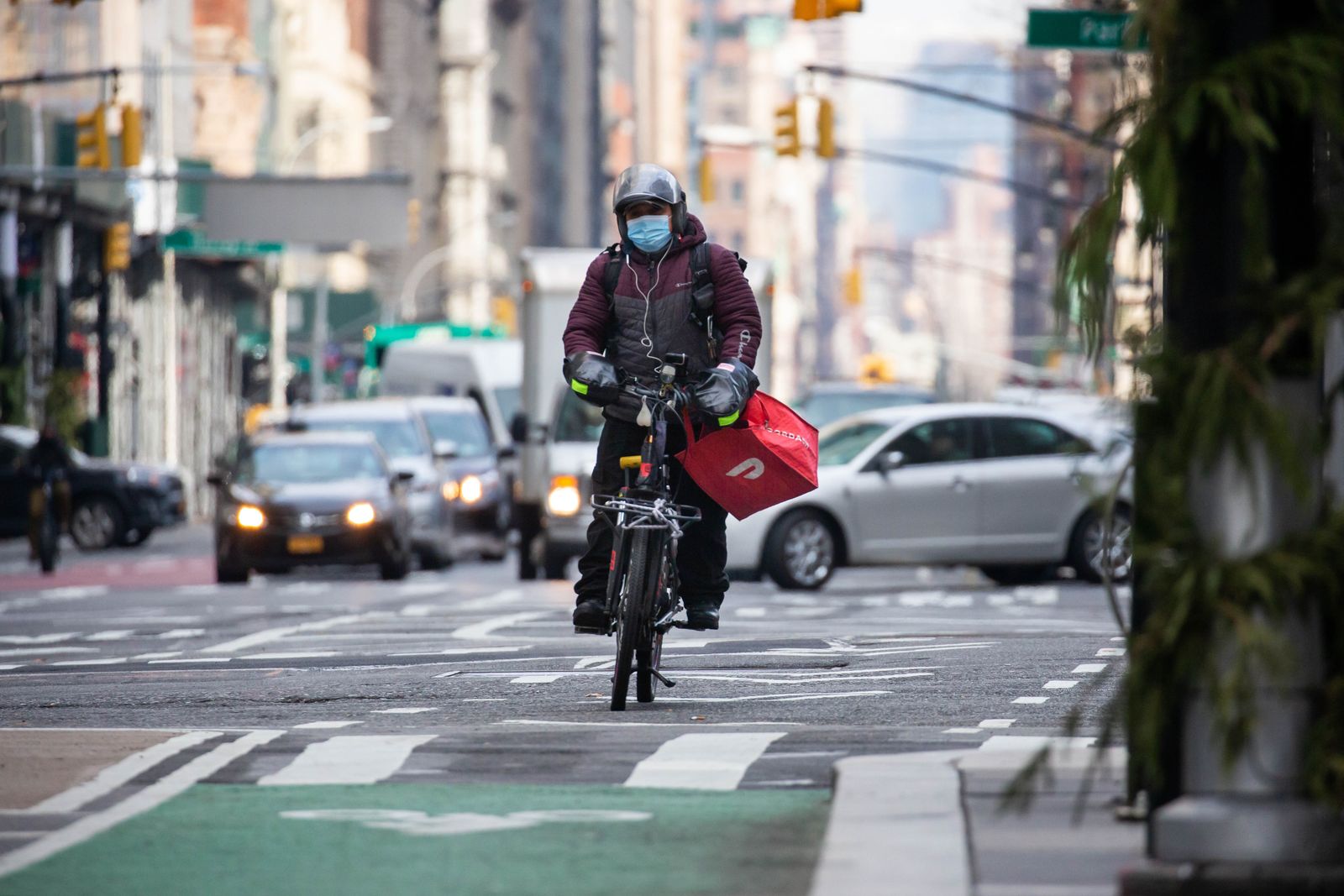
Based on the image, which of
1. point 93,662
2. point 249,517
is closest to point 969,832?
point 93,662

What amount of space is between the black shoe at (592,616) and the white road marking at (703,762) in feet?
4.16

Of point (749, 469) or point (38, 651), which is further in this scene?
point (38, 651)

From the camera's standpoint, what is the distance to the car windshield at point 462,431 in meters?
31.8

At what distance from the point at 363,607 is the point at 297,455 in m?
8.53

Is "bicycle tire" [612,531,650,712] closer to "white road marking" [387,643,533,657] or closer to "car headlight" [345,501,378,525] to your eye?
"white road marking" [387,643,533,657]

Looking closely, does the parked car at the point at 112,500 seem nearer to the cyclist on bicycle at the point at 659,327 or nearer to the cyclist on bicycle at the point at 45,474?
the cyclist on bicycle at the point at 45,474

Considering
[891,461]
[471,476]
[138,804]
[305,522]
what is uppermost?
[138,804]

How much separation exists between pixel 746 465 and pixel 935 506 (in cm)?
1304

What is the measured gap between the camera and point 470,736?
28.3ft

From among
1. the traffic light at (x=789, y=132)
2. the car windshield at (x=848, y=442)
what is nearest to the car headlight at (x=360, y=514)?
the car windshield at (x=848, y=442)

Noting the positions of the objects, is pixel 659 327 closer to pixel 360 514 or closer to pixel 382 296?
pixel 360 514

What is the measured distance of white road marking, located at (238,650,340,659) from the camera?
12.9 metres

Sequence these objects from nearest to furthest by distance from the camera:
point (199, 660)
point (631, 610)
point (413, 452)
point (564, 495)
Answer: point (631, 610), point (199, 660), point (564, 495), point (413, 452)

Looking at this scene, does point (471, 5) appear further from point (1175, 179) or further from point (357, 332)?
point (1175, 179)
